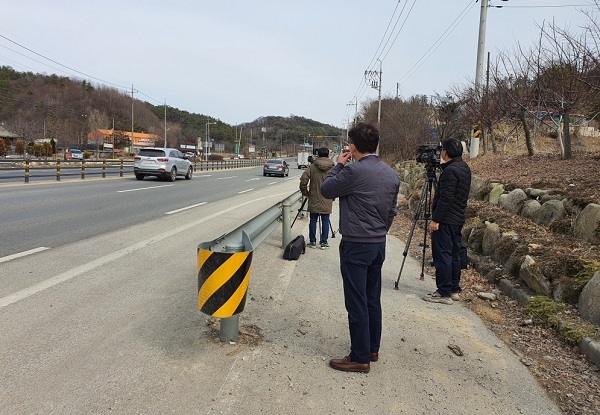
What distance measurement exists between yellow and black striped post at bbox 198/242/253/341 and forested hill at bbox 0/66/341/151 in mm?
71093

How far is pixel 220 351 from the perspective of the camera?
3740mm

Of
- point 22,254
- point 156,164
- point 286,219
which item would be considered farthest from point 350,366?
point 156,164

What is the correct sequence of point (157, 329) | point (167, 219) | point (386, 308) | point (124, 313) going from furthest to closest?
point (167, 219), point (386, 308), point (124, 313), point (157, 329)

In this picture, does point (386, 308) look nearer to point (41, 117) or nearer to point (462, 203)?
point (462, 203)

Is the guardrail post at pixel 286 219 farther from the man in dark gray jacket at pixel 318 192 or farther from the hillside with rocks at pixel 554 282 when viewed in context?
the hillside with rocks at pixel 554 282

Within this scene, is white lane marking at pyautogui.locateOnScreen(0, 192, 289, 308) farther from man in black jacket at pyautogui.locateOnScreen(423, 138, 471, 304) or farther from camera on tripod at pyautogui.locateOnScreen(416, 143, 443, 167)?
camera on tripod at pyautogui.locateOnScreen(416, 143, 443, 167)

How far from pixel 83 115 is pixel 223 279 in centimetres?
10669

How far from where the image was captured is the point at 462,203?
555cm

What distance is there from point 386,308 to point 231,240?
2331mm

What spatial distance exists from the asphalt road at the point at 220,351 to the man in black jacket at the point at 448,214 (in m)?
0.34

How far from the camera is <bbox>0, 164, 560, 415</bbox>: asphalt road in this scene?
3.06 meters

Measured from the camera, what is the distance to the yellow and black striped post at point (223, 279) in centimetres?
352

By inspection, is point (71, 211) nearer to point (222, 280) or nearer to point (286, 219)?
point (286, 219)

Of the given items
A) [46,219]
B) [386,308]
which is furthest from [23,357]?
[46,219]
